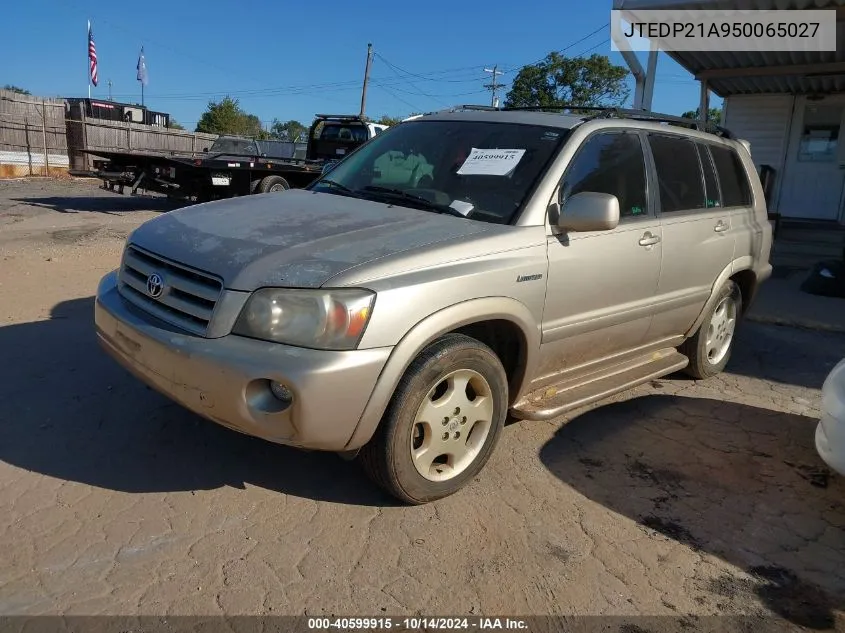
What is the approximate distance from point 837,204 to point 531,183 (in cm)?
1039

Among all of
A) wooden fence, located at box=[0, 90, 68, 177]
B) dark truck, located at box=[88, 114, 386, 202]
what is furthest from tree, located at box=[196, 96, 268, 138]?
dark truck, located at box=[88, 114, 386, 202]

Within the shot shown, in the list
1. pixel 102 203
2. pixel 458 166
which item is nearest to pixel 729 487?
pixel 458 166

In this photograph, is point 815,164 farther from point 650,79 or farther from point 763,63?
point 650,79

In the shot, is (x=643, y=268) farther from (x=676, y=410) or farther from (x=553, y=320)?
(x=676, y=410)

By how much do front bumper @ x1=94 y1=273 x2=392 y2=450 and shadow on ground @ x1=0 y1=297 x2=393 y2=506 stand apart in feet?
2.00

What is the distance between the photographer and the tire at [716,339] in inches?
192

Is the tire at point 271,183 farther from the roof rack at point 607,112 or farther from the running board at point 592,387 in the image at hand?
the running board at point 592,387

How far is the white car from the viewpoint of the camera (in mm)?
3207

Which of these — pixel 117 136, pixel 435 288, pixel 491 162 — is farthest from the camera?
pixel 117 136

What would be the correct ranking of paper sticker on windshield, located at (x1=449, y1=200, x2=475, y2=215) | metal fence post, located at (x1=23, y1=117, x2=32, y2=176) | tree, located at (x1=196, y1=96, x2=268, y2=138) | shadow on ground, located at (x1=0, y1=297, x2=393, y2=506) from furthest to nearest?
tree, located at (x1=196, y1=96, x2=268, y2=138)
metal fence post, located at (x1=23, y1=117, x2=32, y2=176)
paper sticker on windshield, located at (x1=449, y1=200, x2=475, y2=215)
shadow on ground, located at (x1=0, y1=297, x2=393, y2=506)

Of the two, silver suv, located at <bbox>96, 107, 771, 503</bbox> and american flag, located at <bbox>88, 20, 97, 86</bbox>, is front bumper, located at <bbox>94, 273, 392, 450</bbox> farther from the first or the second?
american flag, located at <bbox>88, 20, 97, 86</bbox>

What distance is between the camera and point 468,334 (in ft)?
10.6

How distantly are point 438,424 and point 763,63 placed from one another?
926cm

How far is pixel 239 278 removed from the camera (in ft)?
8.79
